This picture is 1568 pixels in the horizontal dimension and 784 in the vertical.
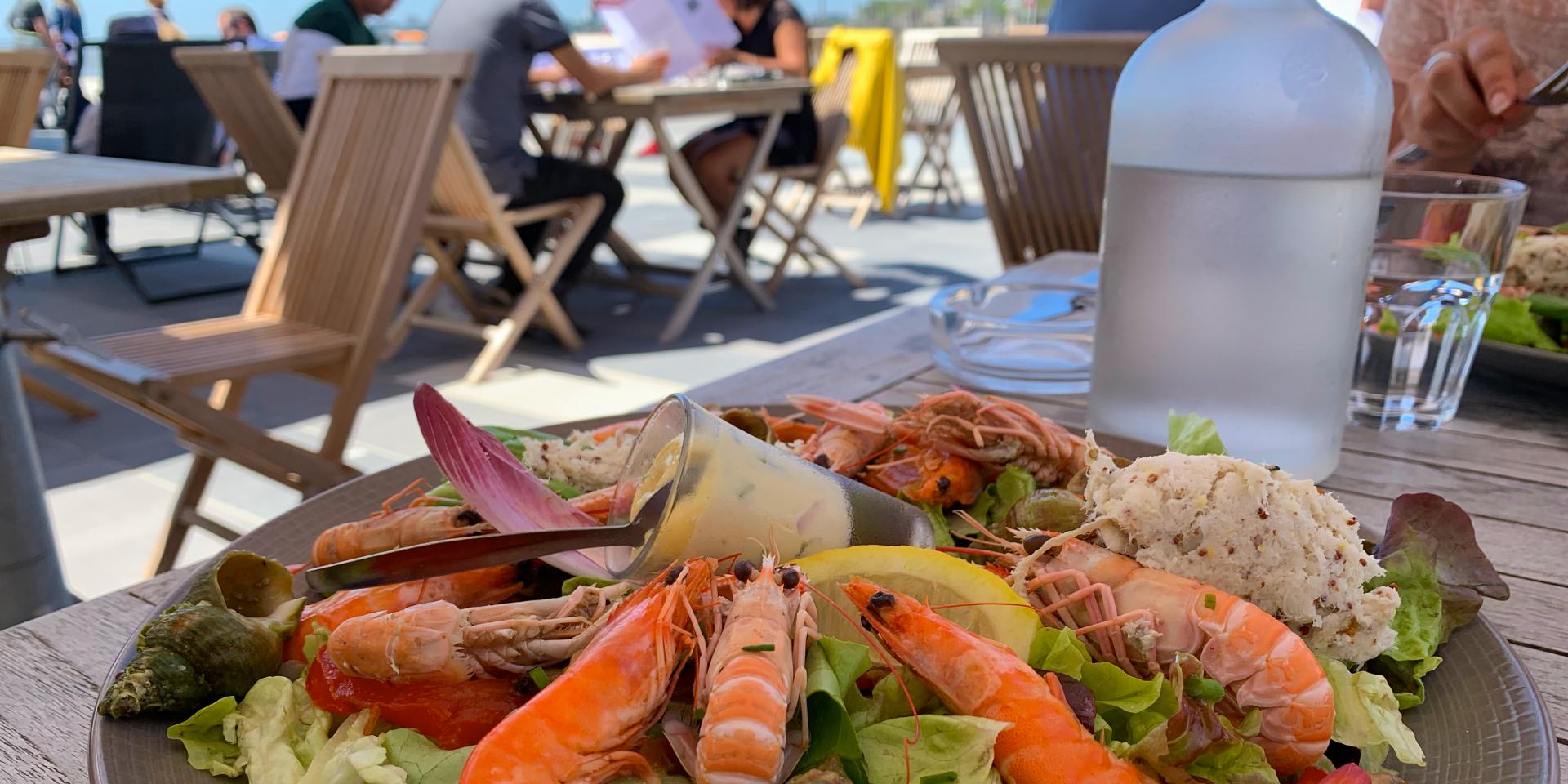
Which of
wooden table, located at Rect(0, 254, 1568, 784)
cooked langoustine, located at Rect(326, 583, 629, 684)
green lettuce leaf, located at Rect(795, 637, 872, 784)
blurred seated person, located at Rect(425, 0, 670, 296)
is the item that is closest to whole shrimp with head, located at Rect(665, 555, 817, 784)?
green lettuce leaf, located at Rect(795, 637, 872, 784)

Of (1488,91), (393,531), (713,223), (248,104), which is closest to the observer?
(393,531)

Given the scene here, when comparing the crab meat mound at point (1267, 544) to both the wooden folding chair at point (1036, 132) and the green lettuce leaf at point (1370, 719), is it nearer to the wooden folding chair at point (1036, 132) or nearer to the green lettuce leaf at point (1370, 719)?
the green lettuce leaf at point (1370, 719)

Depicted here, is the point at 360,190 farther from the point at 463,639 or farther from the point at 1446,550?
the point at 1446,550

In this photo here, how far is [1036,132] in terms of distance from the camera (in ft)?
8.59

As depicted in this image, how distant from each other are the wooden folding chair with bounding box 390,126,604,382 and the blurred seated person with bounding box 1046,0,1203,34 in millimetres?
2187

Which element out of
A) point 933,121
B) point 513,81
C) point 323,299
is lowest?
point 933,121

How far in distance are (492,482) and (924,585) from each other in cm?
34

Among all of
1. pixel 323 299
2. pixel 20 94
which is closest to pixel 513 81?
pixel 20 94

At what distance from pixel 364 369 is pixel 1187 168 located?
2214 mm

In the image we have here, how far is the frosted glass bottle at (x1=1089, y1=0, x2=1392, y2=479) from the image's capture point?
0.95m

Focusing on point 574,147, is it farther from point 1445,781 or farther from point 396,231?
point 1445,781

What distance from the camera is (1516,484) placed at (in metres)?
1.09

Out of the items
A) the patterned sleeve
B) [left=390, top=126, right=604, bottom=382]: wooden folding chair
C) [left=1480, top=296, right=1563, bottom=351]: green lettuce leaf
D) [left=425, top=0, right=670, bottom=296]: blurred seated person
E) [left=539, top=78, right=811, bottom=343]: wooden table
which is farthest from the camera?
[left=539, top=78, right=811, bottom=343]: wooden table

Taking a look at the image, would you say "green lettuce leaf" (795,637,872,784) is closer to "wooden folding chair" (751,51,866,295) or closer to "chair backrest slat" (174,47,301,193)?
"chair backrest slat" (174,47,301,193)
